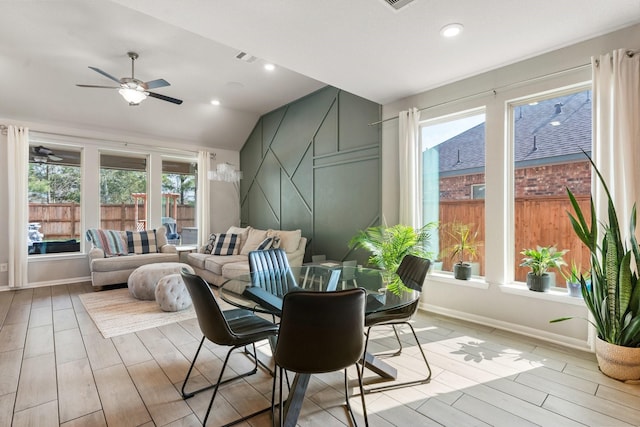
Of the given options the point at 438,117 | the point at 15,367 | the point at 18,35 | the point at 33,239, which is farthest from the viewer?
the point at 33,239

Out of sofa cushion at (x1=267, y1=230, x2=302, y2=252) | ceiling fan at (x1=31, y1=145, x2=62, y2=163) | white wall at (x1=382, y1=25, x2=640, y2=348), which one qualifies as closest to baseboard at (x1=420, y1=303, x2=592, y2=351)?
white wall at (x1=382, y1=25, x2=640, y2=348)

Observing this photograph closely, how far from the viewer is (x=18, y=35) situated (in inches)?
134

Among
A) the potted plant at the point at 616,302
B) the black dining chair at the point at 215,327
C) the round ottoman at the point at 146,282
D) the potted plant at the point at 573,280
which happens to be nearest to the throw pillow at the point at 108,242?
the round ottoman at the point at 146,282

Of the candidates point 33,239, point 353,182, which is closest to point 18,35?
point 33,239

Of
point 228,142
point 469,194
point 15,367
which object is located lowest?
point 15,367

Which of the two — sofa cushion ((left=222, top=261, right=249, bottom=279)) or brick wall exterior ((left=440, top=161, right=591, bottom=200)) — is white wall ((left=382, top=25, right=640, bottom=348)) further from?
sofa cushion ((left=222, top=261, right=249, bottom=279))

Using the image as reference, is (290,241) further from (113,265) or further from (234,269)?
(113,265)

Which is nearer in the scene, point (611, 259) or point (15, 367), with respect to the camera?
point (611, 259)

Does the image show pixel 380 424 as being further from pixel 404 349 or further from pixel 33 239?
pixel 33 239

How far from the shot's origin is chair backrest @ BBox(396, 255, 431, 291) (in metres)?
2.36

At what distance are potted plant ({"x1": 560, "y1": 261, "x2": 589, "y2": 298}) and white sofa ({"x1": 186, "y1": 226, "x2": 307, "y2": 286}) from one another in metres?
3.22

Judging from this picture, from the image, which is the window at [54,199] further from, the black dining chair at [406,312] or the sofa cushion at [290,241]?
the black dining chair at [406,312]

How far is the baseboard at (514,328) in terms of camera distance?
2.71 meters

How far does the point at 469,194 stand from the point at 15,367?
14.5 ft
